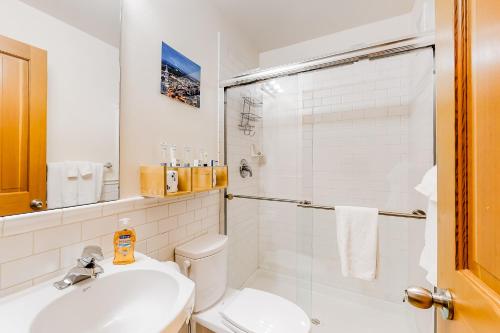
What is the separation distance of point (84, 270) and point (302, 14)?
2.23 m

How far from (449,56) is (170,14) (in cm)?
144

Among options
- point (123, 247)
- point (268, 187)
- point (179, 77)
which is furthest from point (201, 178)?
point (268, 187)

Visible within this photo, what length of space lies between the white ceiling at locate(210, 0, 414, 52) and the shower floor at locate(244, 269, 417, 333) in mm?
2312

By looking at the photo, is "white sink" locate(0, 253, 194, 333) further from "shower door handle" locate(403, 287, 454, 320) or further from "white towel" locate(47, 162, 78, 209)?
"shower door handle" locate(403, 287, 454, 320)

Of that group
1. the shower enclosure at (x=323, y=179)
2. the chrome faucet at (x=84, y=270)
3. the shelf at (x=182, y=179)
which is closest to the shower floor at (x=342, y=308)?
the shower enclosure at (x=323, y=179)

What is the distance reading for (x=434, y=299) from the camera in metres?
0.49

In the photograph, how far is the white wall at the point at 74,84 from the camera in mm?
767

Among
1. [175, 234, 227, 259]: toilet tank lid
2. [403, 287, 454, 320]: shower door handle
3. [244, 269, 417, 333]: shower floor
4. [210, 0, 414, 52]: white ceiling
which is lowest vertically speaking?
[244, 269, 417, 333]: shower floor

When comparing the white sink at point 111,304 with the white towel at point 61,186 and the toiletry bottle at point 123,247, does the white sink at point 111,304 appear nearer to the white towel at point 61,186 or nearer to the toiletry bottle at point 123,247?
the toiletry bottle at point 123,247

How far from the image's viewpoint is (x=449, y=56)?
18.7 inches

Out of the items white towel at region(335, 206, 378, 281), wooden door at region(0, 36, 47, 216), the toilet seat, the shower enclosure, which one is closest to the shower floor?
the shower enclosure

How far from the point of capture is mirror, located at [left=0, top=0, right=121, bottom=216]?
2.38 feet

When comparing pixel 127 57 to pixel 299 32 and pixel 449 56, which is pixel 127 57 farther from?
pixel 299 32

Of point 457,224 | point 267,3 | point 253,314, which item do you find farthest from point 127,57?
point 253,314
